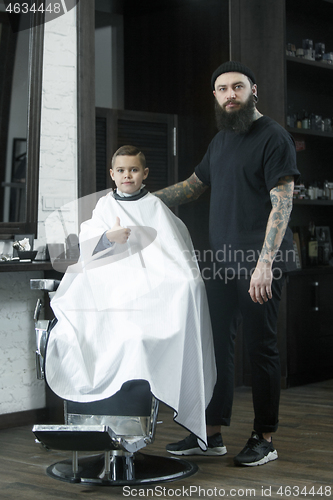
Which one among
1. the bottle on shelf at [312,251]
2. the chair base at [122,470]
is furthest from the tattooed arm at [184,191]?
the bottle on shelf at [312,251]

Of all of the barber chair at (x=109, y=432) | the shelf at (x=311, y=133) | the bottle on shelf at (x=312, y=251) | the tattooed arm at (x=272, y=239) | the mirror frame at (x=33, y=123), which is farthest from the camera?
the bottle on shelf at (x=312, y=251)

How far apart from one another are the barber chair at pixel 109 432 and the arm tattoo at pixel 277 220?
68 centimetres

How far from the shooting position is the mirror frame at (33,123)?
2.98 meters

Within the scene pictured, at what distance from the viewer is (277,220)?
2289 millimetres

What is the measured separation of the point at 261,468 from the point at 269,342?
460 mm

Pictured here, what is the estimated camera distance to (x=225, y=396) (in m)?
2.53

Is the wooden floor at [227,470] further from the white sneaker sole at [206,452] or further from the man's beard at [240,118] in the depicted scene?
the man's beard at [240,118]

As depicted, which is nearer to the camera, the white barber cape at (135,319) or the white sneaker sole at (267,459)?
the white barber cape at (135,319)

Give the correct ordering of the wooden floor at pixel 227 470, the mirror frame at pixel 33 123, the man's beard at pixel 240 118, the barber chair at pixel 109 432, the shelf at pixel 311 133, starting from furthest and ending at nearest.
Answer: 1. the shelf at pixel 311 133
2. the mirror frame at pixel 33 123
3. the man's beard at pixel 240 118
4. the wooden floor at pixel 227 470
5. the barber chair at pixel 109 432

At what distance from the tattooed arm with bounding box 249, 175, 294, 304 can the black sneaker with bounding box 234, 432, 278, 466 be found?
0.55 metres

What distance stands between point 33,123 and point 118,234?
111 centimetres

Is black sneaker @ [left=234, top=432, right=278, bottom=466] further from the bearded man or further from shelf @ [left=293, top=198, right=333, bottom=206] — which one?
shelf @ [left=293, top=198, right=333, bottom=206]

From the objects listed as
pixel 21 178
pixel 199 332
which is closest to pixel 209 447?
pixel 199 332

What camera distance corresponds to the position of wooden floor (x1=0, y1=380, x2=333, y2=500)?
2031mm
